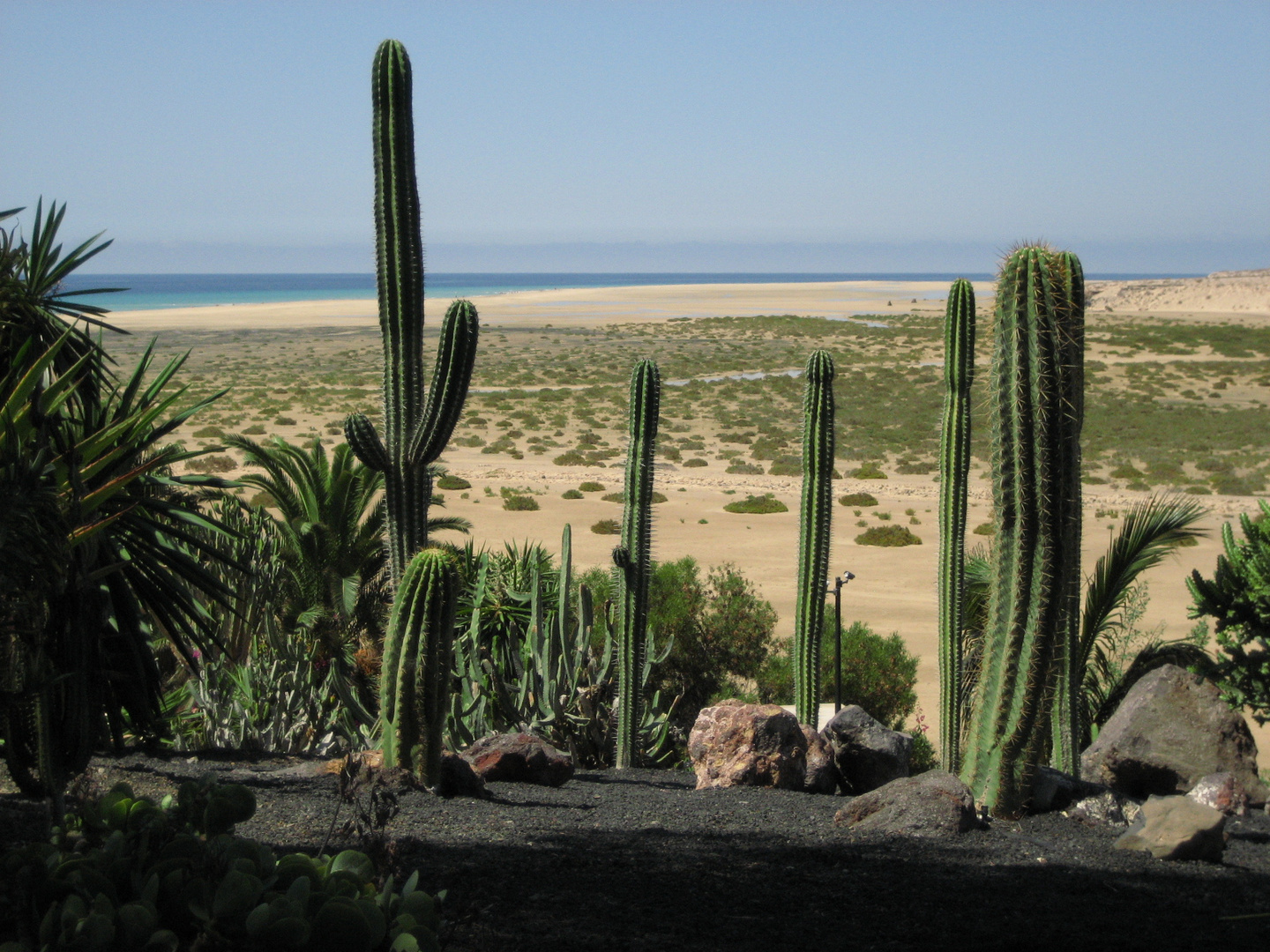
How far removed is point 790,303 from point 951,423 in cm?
12165

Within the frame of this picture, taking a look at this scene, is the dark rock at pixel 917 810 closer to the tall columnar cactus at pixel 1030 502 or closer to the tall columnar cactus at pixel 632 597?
the tall columnar cactus at pixel 1030 502

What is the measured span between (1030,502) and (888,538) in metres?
14.1

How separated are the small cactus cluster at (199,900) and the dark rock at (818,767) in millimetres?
4143

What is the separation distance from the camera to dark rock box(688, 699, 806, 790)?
22.5ft

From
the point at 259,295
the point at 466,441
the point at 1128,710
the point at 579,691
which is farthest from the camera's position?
the point at 259,295

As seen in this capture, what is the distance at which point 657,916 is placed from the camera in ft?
13.6

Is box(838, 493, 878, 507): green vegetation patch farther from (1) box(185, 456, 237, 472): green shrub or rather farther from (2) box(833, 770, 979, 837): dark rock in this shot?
(2) box(833, 770, 979, 837): dark rock

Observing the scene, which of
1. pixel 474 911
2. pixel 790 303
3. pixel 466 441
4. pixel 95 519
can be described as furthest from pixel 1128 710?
pixel 790 303

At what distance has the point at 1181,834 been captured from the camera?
5.34 m

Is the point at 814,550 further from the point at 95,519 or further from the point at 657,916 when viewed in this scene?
the point at 95,519

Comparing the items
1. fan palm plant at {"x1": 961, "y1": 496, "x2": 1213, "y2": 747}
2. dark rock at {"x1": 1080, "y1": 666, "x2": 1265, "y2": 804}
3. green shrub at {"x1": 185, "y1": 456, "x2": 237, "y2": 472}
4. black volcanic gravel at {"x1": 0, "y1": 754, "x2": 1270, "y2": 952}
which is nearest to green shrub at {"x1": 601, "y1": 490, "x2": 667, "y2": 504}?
green shrub at {"x1": 185, "y1": 456, "x2": 237, "y2": 472}

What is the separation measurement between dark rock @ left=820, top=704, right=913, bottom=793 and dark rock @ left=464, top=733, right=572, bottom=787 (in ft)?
6.30

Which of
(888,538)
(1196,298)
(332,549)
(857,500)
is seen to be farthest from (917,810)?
(1196,298)

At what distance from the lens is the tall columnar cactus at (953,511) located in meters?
8.03
